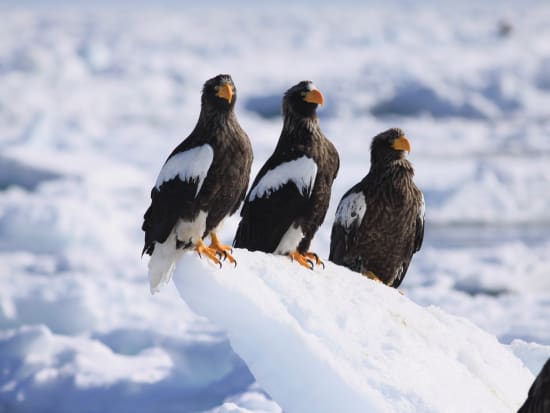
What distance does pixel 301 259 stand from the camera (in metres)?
3.69

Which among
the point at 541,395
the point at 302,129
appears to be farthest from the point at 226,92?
the point at 541,395

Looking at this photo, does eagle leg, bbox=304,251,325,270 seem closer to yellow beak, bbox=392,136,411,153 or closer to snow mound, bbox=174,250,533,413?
snow mound, bbox=174,250,533,413

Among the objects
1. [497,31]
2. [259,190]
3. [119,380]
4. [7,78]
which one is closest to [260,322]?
[259,190]

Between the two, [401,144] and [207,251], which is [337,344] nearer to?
[207,251]

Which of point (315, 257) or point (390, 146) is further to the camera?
point (390, 146)

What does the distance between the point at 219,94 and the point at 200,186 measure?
0.34m

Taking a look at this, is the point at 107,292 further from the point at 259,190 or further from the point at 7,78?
the point at 7,78

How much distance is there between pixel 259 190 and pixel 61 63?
22.8 metres

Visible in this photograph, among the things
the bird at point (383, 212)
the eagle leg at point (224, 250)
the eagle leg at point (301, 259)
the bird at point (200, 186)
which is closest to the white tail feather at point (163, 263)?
the bird at point (200, 186)

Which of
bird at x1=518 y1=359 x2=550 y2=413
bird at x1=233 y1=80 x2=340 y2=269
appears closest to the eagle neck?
bird at x1=233 y1=80 x2=340 y2=269

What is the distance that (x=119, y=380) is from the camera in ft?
21.1

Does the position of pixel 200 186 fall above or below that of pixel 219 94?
below

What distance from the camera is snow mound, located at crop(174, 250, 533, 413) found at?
2.79 m

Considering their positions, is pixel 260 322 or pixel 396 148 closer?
pixel 260 322
